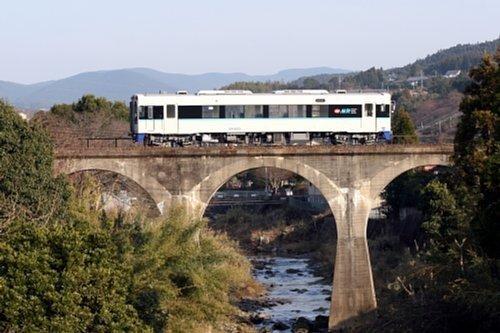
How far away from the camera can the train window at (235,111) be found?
45375mm

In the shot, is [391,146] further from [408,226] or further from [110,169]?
[408,226]

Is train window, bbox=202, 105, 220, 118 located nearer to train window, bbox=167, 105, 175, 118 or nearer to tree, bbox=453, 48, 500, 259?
train window, bbox=167, 105, 175, 118

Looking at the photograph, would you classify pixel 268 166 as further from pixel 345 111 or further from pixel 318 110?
pixel 345 111

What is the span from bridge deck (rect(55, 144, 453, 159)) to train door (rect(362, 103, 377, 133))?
253 centimetres

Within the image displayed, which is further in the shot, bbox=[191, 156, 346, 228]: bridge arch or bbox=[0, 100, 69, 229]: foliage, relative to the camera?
bbox=[191, 156, 346, 228]: bridge arch

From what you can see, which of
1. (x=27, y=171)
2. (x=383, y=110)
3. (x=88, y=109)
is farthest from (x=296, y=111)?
(x=88, y=109)

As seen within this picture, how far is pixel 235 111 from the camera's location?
4547cm

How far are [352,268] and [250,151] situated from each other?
21.1 feet

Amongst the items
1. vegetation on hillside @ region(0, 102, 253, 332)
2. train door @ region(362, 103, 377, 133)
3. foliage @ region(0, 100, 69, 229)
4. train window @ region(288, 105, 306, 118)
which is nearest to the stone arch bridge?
foliage @ region(0, 100, 69, 229)

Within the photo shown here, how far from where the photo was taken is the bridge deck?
4234 centimetres

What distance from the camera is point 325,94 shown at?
45.9m

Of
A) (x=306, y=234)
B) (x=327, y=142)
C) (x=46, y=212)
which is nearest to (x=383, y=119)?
(x=327, y=142)

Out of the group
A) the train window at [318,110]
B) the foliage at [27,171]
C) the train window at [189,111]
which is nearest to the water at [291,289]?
the train window at [318,110]

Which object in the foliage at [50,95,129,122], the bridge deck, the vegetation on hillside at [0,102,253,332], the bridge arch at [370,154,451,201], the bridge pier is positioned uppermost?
the foliage at [50,95,129,122]
